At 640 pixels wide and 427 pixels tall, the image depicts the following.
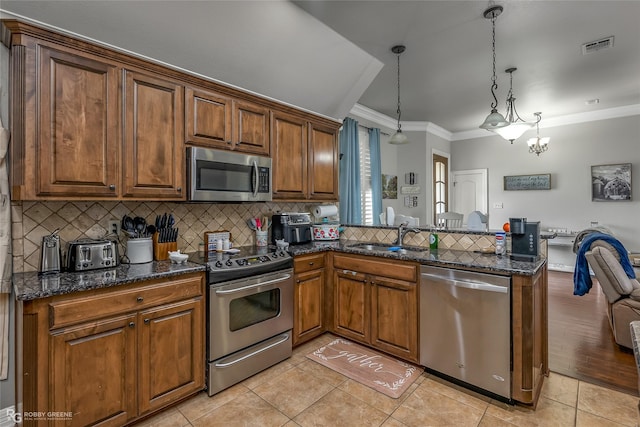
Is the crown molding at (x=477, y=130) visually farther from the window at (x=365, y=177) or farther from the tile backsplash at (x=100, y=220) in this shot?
the tile backsplash at (x=100, y=220)

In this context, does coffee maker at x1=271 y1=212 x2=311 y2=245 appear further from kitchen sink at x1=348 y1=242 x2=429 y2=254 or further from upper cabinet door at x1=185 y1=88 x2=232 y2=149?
upper cabinet door at x1=185 y1=88 x2=232 y2=149

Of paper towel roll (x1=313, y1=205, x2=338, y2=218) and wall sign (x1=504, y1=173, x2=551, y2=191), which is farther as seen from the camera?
wall sign (x1=504, y1=173, x2=551, y2=191)

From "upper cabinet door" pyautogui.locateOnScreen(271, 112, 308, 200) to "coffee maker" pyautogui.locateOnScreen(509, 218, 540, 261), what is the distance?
1.96 meters

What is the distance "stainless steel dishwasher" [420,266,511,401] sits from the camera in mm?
2055

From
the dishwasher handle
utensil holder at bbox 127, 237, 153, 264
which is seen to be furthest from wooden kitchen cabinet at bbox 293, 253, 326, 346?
utensil holder at bbox 127, 237, 153, 264

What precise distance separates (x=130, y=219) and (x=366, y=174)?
3613 millimetres

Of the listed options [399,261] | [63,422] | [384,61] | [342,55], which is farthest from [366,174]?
[63,422]

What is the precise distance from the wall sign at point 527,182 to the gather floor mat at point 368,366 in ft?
17.7

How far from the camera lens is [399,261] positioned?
8.47 feet

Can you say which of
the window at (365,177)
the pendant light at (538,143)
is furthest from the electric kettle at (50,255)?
the pendant light at (538,143)

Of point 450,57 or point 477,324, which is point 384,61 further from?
point 477,324

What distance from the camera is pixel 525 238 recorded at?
2.39m

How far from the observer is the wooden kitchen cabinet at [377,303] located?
2.54 metres

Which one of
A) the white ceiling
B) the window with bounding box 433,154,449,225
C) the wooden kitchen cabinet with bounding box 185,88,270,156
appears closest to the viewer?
the white ceiling
